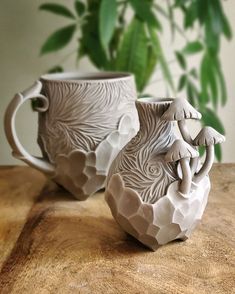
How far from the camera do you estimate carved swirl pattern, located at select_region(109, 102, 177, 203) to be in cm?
61

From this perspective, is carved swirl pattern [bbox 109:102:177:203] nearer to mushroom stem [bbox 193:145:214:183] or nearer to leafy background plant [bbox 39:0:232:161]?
mushroom stem [bbox 193:145:214:183]

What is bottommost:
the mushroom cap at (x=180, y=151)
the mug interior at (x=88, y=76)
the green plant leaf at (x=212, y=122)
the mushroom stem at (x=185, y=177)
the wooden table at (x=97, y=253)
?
the green plant leaf at (x=212, y=122)

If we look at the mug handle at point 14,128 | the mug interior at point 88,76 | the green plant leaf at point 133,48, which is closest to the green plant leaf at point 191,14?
the green plant leaf at point 133,48

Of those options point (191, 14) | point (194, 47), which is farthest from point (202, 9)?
point (194, 47)

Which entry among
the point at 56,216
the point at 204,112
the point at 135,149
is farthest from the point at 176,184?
the point at 204,112

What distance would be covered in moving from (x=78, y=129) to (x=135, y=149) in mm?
197

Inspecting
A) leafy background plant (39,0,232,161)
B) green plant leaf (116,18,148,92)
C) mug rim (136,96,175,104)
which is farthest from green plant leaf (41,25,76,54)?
mug rim (136,96,175,104)

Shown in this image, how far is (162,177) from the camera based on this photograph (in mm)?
612

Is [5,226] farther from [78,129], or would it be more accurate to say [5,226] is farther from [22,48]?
[22,48]

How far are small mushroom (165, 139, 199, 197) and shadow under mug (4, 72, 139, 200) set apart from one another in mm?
242

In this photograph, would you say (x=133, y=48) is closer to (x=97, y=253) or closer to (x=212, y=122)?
(x=212, y=122)

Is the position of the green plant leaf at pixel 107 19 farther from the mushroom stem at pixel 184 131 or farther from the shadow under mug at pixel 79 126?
the mushroom stem at pixel 184 131

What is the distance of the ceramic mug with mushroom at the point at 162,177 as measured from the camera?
1.97 ft

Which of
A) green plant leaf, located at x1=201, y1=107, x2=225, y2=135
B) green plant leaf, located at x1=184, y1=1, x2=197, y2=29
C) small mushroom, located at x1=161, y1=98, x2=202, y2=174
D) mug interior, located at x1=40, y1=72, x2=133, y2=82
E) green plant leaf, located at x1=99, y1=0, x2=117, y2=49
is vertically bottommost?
green plant leaf, located at x1=201, y1=107, x2=225, y2=135
